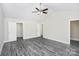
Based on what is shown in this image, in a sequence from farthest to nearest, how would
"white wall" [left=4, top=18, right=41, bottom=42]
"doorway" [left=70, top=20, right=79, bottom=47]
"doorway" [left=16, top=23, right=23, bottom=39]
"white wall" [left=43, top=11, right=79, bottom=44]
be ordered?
"doorway" [left=70, top=20, right=79, bottom=47], "white wall" [left=43, top=11, right=79, bottom=44], "white wall" [left=4, top=18, right=41, bottom=42], "doorway" [left=16, top=23, right=23, bottom=39]

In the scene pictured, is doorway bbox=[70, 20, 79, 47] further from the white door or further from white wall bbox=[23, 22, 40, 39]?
the white door

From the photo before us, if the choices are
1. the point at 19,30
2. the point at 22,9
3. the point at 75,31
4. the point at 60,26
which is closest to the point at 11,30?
the point at 19,30

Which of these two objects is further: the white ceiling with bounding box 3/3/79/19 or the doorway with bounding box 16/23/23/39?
the doorway with bounding box 16/23/23/39

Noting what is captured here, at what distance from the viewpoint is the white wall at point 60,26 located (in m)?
4.15

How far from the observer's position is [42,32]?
12.5 ft

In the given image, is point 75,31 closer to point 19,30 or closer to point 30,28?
point 30,28

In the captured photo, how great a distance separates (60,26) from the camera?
4617 mm

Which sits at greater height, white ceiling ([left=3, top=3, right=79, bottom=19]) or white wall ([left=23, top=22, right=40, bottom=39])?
white ceiling ([left=3, top=3, right=79, bottom=19])

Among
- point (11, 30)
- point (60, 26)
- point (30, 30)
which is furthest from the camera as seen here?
point (60, 26)

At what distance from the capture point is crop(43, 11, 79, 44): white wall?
4.15 m

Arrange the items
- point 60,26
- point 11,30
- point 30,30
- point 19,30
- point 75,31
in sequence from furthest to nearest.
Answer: point 75,31 → point 60,26 → point 30,30 → point 19,30 → point 11,30

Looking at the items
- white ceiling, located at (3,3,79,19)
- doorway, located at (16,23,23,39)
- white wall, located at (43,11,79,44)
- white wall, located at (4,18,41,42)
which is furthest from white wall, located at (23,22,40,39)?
white wall, located at (43,11,79,44)

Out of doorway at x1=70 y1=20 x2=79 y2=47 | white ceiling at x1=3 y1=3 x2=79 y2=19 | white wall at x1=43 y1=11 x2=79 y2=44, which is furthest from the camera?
doorway at x1=70 y1=20 x2=79 y2=47

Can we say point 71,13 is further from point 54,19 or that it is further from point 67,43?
Answer: point 67,43
